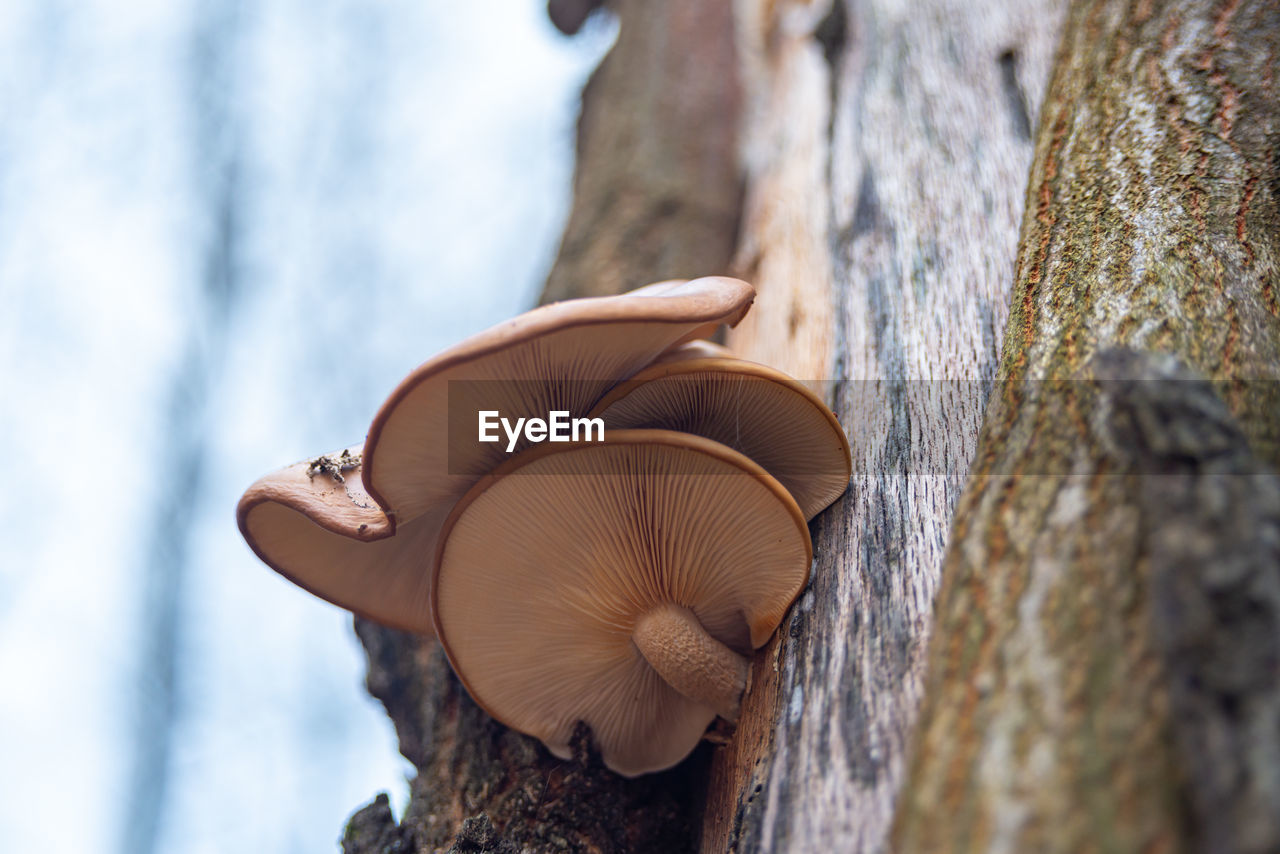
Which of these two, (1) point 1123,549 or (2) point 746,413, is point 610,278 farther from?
(1) point 1123,549

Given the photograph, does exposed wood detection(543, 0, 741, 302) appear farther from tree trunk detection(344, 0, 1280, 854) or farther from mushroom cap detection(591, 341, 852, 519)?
mushroom cap detection(591, 341, 852, 519)

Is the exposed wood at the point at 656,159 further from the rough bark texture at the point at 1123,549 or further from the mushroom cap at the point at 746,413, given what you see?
the rough bark texture at the point at 1123,549

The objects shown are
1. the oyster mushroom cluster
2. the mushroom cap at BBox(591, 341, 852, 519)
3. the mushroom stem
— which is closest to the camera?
the oyster mushroom cluster

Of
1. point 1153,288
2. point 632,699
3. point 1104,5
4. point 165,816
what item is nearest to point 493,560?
point 632,699

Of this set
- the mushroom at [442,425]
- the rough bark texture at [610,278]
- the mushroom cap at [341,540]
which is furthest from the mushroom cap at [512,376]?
the rough bark texture at [610,278]

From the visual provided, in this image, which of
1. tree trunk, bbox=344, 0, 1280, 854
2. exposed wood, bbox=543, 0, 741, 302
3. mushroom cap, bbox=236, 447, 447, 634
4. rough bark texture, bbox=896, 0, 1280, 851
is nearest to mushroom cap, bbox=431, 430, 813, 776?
tree trunk, bbox=344, 0, 1280, 854

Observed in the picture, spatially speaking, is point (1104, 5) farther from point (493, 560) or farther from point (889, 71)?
point (493, 560)

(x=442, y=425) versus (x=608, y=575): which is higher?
(x=442, y=425)

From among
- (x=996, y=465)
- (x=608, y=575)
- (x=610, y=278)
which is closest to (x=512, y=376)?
(x=608, y=575)
